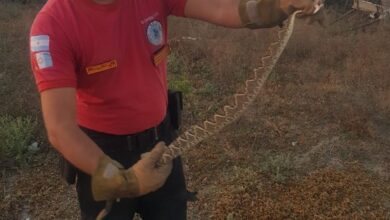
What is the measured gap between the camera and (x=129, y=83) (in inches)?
99.7

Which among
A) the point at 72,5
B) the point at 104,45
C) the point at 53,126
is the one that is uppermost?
the point at 72,5

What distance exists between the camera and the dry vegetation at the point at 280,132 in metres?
4.43

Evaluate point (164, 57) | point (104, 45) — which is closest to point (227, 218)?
point (164, 57)

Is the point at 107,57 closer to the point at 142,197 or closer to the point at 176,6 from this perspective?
the point at 176,6

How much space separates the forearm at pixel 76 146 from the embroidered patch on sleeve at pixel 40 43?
0.34 meters

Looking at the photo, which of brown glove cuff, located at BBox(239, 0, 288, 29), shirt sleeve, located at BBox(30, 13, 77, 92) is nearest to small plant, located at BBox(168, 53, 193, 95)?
brown glove cuff, located at BBox(239, 0, 288, 29)

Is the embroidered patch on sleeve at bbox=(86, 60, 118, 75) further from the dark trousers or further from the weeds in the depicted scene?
the weeds

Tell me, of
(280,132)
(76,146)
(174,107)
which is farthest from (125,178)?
(280,132)

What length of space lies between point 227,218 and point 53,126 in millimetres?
2366

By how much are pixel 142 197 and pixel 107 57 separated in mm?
895

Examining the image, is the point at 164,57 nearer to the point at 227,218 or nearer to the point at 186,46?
the point at 227,218

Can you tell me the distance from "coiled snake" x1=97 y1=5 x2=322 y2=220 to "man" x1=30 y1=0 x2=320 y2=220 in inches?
2.9

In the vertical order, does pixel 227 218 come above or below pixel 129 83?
below

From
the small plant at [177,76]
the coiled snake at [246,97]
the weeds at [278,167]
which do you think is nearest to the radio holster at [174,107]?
the coiled snake at [246,97]
